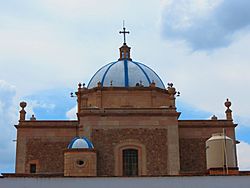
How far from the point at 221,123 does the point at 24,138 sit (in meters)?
12.4

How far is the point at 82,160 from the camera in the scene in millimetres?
28188

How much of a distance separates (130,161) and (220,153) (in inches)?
302

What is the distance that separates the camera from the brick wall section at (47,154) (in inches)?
1264

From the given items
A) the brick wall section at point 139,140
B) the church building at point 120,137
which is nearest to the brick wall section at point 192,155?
the church building at point 120,137

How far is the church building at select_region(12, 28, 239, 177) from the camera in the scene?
29734mm

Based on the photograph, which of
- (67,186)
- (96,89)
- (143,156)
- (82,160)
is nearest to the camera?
(67,186)

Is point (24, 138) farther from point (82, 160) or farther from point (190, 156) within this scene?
point (190, 156)

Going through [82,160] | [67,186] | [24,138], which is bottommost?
[67,186]

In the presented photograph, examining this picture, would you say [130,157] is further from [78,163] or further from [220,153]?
[220,153]

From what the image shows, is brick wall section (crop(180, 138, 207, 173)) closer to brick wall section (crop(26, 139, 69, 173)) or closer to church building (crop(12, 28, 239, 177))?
church building (crop(12, 28, 239, 177))

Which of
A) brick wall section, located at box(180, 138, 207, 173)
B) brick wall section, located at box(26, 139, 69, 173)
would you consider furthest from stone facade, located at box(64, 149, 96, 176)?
brick wall section, located at box(180, 138, 207, 173)

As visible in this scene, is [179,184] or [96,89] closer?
[179,184]

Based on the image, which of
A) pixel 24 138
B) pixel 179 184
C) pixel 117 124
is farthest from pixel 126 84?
pixel 179 184

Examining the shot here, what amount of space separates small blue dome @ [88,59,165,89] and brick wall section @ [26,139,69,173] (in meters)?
5.85
